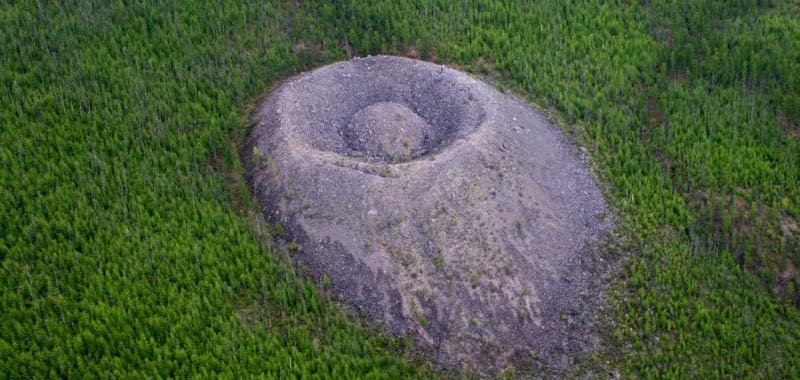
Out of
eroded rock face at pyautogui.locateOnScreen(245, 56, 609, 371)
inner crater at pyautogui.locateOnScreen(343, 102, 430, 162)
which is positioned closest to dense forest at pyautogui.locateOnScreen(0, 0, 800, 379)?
eroded rock face at pyautogui.locateOnScreen(245, 56, 609, 371)

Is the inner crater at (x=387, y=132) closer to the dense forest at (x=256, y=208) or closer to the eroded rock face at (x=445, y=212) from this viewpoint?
the eroded rock face at (x=445, y=212)

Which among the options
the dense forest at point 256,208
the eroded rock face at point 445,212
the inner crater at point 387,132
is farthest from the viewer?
the inner crater at point 387,132

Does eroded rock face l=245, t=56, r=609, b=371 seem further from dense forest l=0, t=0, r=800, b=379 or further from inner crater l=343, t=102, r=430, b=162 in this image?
dense forest l=0, t=0, r=800, b=379

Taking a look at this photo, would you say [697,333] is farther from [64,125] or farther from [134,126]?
[64,125]

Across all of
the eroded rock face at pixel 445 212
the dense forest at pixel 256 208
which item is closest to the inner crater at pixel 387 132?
the eroded rock face at pixel 445 212

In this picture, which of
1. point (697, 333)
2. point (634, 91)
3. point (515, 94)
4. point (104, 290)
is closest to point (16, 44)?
point (104, 290)

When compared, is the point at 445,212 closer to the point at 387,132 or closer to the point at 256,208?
the point at 387,132
